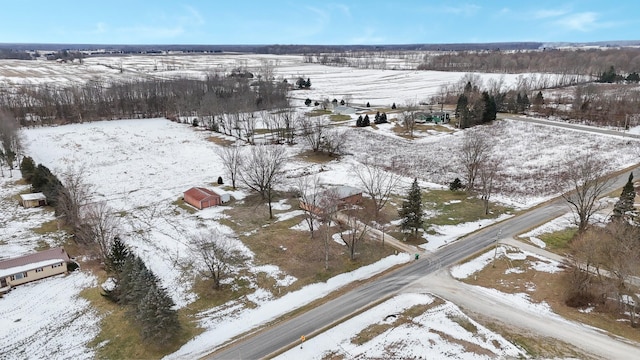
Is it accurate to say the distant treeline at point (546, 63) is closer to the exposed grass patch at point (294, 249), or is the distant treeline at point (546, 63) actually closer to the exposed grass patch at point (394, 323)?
the exposed grass patch at point (294, 249)

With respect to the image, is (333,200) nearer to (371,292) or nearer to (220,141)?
(371,292)

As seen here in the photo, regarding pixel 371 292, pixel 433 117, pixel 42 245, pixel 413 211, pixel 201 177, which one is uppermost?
pixel 433 117

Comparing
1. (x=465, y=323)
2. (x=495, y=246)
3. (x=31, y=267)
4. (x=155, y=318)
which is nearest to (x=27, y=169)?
(x=31, y=267)

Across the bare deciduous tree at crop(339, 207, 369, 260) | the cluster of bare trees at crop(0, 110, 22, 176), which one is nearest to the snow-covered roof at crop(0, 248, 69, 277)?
the bare deciduous tree at crop(339, 207, 369, 260)

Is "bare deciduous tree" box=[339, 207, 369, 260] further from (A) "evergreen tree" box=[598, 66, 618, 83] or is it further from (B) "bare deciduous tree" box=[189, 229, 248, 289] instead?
(A) "evergreen tree" box=[598, 66, 618, 83]

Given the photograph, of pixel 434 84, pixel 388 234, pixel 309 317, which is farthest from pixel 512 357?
pixel 434 84

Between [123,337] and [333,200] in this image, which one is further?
[333,200]
